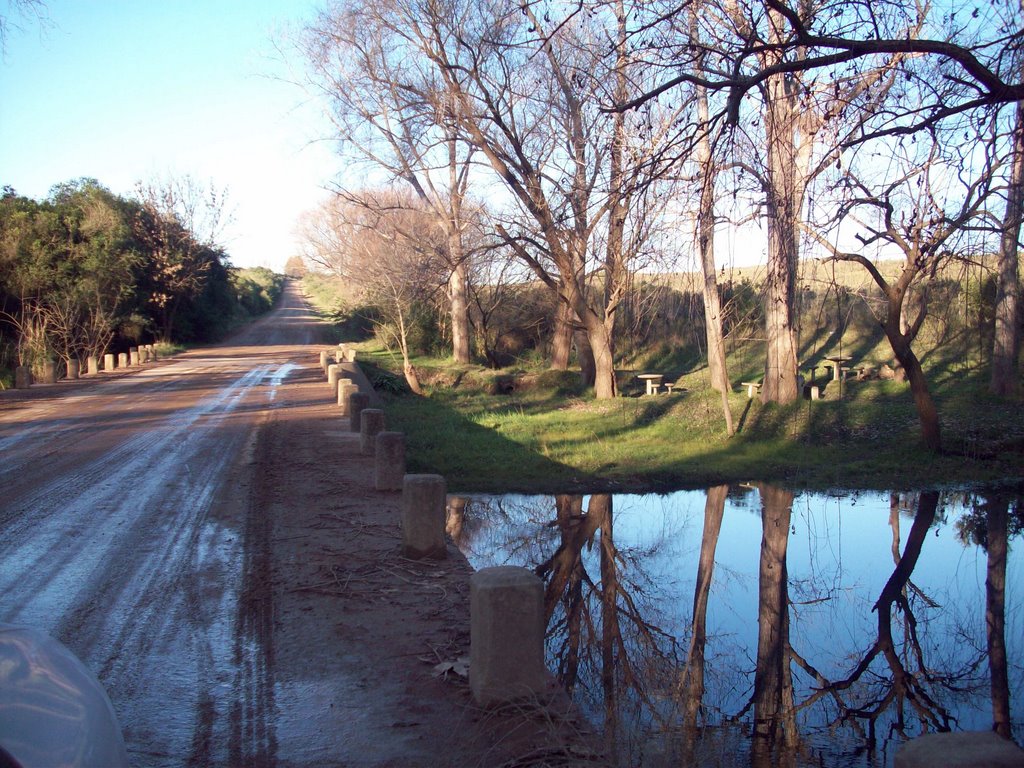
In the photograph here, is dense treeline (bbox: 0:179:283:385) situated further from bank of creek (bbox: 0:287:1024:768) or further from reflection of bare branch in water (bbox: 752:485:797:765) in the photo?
reflection of bare branch in water (bbox: 752:485:797:765)

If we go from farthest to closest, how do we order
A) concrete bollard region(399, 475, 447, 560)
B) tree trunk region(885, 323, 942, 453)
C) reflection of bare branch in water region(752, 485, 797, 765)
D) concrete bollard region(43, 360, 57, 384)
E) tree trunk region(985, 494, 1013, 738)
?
concrete bollard region(43, 360, 57, 384), tree trunk region(885, 323, 942, 453), concrete bollard region(399, 475, 447, 560), tree trunk region(985, 494, 1013, 738), reflection of bare branch in water region(752, 485, 797, 765)

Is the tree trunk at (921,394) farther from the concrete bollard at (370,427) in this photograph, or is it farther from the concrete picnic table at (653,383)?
the concrete picnic table at (653,383)

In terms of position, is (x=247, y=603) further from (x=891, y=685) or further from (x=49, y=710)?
(x=891, y=685)

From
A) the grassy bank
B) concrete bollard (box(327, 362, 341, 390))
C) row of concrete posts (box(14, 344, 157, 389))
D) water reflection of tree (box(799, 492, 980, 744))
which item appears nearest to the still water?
water reflection of tree (box(799, 492, 980, 744))

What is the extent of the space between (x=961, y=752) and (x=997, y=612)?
5.46 meters

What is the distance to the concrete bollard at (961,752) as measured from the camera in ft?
10.1

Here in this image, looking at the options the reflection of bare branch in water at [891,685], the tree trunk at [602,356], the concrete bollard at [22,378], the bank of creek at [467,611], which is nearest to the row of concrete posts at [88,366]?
the concrete bollard at [22,378]

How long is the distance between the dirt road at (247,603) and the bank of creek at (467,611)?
1.0 inches

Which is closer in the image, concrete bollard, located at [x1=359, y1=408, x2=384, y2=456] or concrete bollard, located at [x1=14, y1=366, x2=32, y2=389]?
concrete bollard, located at [x1=359, y1=408, x2=384, y2=456]

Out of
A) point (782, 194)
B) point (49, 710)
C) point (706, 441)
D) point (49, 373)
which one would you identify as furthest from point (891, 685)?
point (49, 373)

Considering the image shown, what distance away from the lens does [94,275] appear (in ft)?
110

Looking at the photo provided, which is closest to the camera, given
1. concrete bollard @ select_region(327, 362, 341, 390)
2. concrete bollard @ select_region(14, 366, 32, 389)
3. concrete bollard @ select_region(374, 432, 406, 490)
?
concrete bollard @ select_region(374, 432, 406, 490)

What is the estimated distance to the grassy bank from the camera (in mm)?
14086

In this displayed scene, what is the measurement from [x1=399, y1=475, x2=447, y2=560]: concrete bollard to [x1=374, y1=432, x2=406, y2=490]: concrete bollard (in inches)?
105
